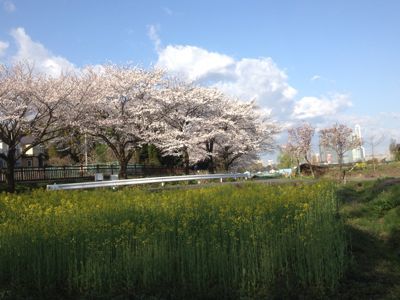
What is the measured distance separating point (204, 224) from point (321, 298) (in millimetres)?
1696

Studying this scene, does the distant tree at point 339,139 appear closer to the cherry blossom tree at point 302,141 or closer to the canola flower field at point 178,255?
the cherry blossom tree at point 302,141

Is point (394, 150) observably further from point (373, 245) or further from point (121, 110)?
point (373, 245)

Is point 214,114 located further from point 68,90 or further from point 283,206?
point 283,206

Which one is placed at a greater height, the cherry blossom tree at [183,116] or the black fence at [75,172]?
the cherry blossom tree at [183,116]

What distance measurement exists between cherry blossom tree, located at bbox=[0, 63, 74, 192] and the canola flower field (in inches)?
761

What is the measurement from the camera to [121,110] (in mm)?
31984

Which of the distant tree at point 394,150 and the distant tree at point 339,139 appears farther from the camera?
the distant tree at point 394,150

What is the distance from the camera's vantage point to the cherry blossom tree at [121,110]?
30.4 metres

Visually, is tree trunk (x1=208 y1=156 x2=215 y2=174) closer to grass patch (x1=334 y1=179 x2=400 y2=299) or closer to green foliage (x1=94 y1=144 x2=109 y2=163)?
green foliage (x1=94 y1=144 x2=109 y2=163)

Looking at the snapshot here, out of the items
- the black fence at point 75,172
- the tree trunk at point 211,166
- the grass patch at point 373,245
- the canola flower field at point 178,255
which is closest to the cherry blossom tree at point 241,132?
the tree trunk at point 211,166

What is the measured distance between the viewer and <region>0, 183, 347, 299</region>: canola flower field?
193 inches

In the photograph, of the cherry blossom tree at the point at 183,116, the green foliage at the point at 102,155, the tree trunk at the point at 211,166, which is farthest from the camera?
the green foliage at the point at 102,155

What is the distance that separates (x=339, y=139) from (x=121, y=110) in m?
15.4

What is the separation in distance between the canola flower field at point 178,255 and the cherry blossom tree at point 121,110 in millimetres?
24570
